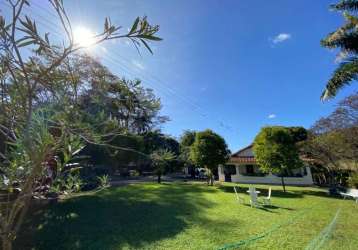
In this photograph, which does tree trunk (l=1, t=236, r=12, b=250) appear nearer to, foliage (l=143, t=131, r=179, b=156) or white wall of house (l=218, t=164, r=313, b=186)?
foliage (l=143, t=131, r=179, b=156)

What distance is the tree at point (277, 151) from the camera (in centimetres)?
1736

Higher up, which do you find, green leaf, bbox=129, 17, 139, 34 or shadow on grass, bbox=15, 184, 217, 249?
green leaf, bbox=129, 17, 139, 34

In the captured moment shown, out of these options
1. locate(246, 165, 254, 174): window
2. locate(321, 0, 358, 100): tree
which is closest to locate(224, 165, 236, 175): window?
locate(246, 165, 254, 174): window

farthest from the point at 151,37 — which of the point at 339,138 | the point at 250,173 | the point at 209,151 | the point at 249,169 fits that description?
the point at 249,169

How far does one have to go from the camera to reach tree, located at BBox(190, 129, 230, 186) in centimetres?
2078

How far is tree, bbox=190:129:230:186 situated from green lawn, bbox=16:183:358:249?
8.39 metres

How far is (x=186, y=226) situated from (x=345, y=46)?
439 inches

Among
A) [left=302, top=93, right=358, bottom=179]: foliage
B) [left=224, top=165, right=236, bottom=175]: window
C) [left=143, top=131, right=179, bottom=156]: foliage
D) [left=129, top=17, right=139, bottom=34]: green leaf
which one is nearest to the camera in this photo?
[left=129, top=17, right=139, bottom=34]: green leaf

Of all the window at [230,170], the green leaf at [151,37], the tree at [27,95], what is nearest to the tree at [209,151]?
the window at [230,170]

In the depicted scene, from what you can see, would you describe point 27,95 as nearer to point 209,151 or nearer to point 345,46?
point 345,46

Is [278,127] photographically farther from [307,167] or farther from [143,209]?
[143,209]

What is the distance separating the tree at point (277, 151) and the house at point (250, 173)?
6971 mm

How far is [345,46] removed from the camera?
10.3 metres

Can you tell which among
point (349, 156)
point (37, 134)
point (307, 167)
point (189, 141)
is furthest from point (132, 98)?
point (189, 141)
